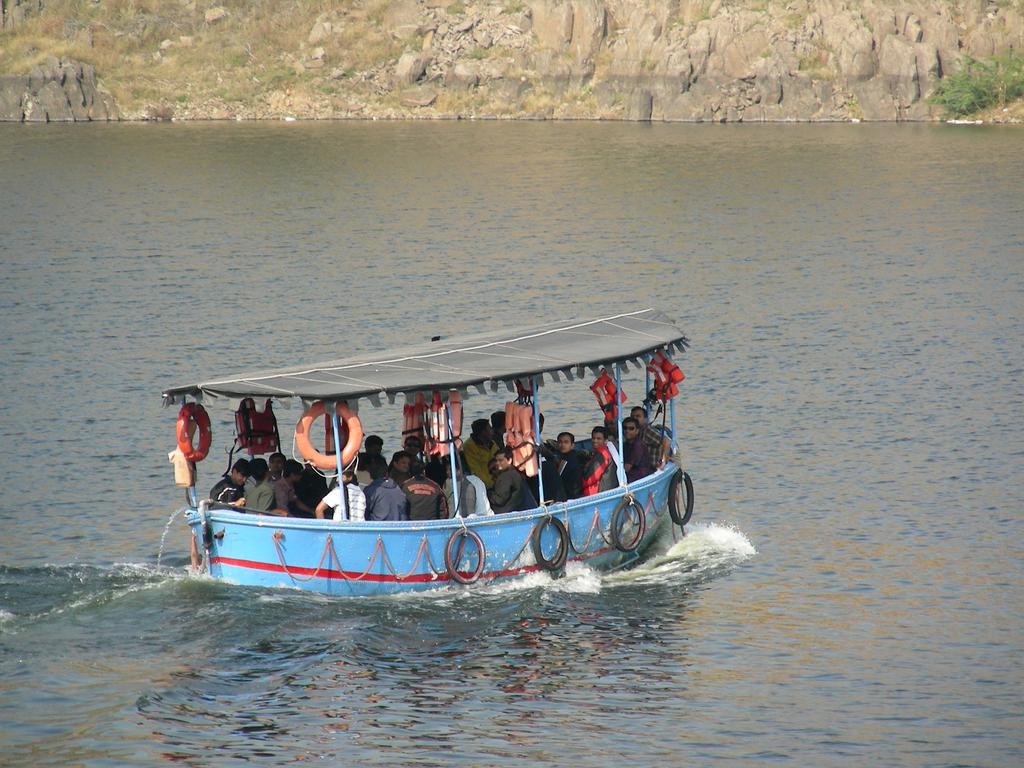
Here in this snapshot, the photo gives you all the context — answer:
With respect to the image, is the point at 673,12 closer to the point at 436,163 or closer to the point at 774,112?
the point at 774,112

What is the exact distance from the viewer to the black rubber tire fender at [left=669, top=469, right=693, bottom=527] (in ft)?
87.3

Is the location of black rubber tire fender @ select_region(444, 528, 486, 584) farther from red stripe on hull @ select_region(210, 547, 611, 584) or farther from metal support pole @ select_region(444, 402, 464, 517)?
metal support pole @ select_region(444, 402, 464, 517)

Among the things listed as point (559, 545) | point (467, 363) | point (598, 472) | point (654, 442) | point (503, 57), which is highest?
→ point (503, 57)

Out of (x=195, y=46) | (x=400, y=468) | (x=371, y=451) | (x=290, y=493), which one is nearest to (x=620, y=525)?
(x=400, y=468)

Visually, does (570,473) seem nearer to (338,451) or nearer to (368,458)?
(368,458)

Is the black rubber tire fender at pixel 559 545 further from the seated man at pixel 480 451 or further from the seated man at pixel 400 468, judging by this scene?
the seated man at pixel 400 468

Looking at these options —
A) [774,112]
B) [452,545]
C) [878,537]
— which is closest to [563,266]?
[878,537]

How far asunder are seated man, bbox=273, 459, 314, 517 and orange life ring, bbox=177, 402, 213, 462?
1.19 metres

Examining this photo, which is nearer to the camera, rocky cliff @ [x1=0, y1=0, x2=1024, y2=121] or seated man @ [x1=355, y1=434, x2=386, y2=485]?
seated man @ [x1=355, y1=434, x2=386, y2=485]

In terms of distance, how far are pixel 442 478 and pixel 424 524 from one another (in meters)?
2.14

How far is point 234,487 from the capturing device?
2344 cm

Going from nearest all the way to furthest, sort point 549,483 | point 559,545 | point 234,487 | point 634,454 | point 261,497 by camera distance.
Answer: point 261,497
point 234,487
point 559,545
point 549,483
point 634,454

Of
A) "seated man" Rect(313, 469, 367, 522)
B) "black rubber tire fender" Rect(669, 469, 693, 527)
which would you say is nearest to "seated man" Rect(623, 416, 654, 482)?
"black rubber tire fender" Rect(669, 469, 693, 527)

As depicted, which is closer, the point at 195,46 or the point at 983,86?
the point at 983,86
